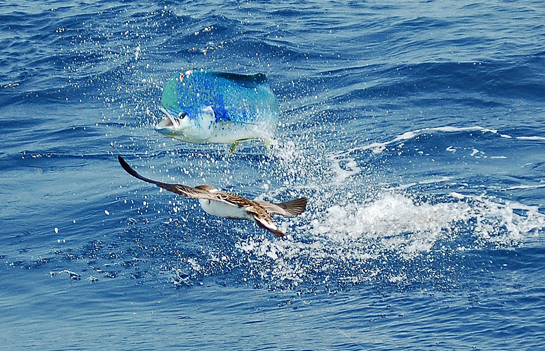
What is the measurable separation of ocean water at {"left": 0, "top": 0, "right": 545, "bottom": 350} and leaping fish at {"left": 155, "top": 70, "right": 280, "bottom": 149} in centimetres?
259

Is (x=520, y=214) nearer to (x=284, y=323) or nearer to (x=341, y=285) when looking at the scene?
(x=341, y=285)

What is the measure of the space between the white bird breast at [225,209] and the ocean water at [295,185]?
1435 millimetres

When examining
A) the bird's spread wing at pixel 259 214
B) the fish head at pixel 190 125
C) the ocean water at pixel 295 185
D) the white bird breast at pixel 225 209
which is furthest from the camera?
the ocean water at pixel 295 185

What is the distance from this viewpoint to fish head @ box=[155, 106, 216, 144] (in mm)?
5863

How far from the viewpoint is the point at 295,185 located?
12508mm

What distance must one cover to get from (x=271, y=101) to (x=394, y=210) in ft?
17.3

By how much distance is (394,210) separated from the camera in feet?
36.6

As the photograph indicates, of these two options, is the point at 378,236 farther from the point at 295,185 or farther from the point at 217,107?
the point at 217,107

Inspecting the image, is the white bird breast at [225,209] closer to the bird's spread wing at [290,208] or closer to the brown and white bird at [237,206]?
the brown and white bird at [237,206]

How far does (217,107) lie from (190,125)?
0.26 meters

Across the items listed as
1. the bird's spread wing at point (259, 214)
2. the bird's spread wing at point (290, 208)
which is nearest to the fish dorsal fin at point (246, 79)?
the bird's spread wing at point (259, 214)

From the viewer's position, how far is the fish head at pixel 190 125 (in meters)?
5.86

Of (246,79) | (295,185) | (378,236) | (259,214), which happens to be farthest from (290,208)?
(295,185)

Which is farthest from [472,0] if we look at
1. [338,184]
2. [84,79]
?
[338,184]
